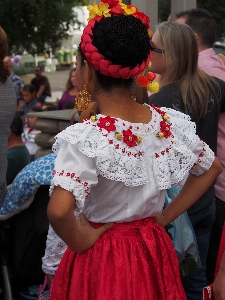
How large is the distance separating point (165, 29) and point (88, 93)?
3.97ft

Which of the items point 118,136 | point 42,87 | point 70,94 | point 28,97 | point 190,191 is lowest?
point 42,87

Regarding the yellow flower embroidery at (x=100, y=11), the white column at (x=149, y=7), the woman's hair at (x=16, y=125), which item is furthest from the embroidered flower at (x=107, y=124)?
the woman's hair at (x=16, y=125)

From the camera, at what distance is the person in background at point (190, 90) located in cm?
302

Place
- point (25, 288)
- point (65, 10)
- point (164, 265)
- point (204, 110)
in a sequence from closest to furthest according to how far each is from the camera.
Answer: point (164, 265) → point (204, 110) → point (25, 288) → point (65, 10)

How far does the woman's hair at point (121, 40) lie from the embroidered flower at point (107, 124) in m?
0.20

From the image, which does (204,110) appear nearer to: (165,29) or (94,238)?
(165,29)

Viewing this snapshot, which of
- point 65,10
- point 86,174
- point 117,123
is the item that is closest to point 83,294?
point 86,174

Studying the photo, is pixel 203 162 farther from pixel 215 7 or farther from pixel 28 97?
pixel 28 97

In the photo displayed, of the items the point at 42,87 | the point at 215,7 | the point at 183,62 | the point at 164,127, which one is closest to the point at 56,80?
the point at 42,87

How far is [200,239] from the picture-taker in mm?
3227

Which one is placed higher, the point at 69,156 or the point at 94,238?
the point at 69,156

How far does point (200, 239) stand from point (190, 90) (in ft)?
2.83

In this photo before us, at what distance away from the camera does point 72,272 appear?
2240 mm

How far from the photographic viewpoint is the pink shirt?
140 inches
